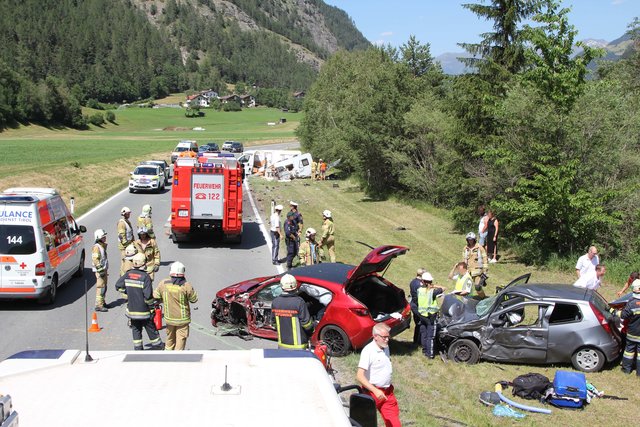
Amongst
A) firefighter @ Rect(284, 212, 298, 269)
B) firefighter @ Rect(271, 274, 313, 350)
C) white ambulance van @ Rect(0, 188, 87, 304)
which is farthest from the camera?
firefighter @ Rect(284, 212, 298, 269)

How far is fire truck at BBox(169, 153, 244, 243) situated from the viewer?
19812 millimetres

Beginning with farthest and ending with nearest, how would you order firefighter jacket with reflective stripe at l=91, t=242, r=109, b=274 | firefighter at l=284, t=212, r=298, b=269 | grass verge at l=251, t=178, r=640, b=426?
firefighter at l=284, t=212, r=298, b=269, firefighter jacket with reflective stripe at l=91, t=242, r=109, b=274, grass verge at l=251, t=178, r=640, b=426

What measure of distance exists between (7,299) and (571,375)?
37.5ft

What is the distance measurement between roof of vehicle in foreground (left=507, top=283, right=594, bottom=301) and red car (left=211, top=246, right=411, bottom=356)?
2064 mm

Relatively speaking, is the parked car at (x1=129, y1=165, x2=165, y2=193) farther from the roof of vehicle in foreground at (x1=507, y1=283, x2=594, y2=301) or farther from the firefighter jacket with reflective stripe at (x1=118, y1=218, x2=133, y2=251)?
the roof of vehicle in foreground at (x1=507, y1=283, x2=594, y2=301)

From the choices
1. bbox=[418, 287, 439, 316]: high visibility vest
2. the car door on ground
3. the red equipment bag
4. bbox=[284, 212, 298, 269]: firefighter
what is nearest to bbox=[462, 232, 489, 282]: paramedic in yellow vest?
the car door on ground

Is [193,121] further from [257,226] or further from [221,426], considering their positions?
[221,426]

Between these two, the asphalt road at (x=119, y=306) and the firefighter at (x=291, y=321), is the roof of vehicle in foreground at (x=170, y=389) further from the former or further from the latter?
the asphalt road at (x=119, y=306)

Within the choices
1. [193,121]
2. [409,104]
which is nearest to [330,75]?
[409,104]

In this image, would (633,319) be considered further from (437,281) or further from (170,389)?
(170,389)

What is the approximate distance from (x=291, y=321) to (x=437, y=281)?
9.47 meters

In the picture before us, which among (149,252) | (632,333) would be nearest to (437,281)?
(632,333)

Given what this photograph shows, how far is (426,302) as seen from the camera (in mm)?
10594

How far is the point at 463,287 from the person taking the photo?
490 inches
